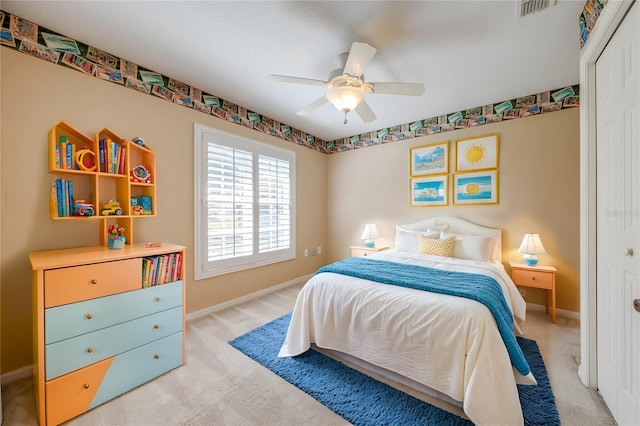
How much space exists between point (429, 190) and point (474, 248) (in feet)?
3.66

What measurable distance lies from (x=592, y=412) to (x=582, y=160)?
1.65 meters

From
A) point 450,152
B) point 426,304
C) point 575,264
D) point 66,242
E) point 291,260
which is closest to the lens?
point 426,304

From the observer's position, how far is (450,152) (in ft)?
11.9

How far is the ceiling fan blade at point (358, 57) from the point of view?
169 cm

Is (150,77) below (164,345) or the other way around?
the other way around

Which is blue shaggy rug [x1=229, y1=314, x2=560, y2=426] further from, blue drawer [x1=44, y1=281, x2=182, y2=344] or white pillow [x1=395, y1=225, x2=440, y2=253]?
white pillow [x1=395, y1=225, x2=440, y2=253]

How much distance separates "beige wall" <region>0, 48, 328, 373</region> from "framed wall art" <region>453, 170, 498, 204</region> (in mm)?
3420

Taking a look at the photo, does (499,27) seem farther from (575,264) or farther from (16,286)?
(16,286)

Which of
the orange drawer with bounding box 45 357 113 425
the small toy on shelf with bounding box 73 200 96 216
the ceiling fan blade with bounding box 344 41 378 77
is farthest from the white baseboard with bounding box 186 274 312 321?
the ceiling fan blade with bounding box 344 41 378 77

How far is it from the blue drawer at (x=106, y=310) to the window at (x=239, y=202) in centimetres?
96

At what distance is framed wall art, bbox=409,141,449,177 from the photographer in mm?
3660

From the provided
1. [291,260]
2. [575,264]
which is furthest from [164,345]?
[575,264]

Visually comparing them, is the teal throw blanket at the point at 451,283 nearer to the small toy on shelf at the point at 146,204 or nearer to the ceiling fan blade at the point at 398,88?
the ceiling fan blade at the point at 398,88

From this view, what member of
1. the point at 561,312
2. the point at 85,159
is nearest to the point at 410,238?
the point at 561,312
